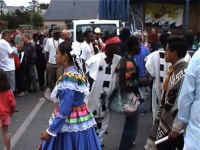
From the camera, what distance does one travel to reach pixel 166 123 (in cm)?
411

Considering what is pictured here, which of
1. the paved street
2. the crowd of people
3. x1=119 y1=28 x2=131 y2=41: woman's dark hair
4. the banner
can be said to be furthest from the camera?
the banner

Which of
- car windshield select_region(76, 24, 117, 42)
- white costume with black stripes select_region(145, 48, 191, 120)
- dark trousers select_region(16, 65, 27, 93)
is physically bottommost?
dark trousers select_region(16, 65, 27, 93)

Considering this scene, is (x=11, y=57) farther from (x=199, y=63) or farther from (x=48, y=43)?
(x=199, y=63)

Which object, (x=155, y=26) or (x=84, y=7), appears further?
(x=84, y=7)

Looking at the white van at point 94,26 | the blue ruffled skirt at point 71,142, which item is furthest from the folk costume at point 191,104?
the white van at point 94,26

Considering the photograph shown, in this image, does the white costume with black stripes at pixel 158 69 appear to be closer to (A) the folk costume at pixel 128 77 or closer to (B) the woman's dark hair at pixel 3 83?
(A) the folk costume at pixel 128 77

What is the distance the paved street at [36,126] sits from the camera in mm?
6412

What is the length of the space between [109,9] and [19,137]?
25.9ft

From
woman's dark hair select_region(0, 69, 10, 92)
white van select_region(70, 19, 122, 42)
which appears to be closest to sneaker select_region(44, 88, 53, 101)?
white van select_region(70, 19, 122, 42)

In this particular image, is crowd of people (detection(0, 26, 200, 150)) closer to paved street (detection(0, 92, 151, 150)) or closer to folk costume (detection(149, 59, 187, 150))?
folk costume (detection(149, 59, 187, 150))

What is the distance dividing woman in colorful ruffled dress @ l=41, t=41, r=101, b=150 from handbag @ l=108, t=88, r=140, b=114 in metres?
1.32

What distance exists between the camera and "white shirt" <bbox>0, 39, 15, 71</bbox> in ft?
29.4

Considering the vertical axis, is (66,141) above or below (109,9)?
below

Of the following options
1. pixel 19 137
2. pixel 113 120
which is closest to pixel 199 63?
pixel 19 137
